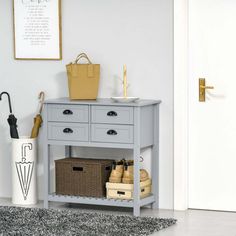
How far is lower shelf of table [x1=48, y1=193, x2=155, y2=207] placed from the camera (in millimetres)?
5895

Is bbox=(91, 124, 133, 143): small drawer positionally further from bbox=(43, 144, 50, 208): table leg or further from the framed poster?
the framed poster

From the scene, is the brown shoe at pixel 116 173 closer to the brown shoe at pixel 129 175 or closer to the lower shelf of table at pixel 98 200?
the brown shoe at pixel 129 175

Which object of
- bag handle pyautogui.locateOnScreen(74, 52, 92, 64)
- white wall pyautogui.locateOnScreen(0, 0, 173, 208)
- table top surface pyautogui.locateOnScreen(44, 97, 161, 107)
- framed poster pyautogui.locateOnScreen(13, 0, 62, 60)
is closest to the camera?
table top surface pyautogui.locateOnScreen(44, 97, 161, 107)

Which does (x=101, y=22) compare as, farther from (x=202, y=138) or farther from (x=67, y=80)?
(x=202, y=138)

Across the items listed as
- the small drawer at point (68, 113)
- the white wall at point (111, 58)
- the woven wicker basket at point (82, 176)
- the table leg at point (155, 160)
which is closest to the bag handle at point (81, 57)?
the white wall at point (111, 58)

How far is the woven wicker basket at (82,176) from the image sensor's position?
19.8ft

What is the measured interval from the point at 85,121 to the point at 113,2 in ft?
3.31

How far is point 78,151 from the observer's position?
6.44 m

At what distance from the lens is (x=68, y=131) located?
602 cm

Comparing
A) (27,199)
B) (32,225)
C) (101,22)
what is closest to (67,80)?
(101,22)

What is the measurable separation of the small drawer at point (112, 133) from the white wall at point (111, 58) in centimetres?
43

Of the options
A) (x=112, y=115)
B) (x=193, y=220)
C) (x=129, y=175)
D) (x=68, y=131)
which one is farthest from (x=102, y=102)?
(x=193, y=220)

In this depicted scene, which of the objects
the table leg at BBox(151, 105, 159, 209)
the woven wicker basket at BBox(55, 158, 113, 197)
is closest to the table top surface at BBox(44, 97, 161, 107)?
the table leg at BBox(151, 105, 159, 209)

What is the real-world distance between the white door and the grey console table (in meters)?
0.32
